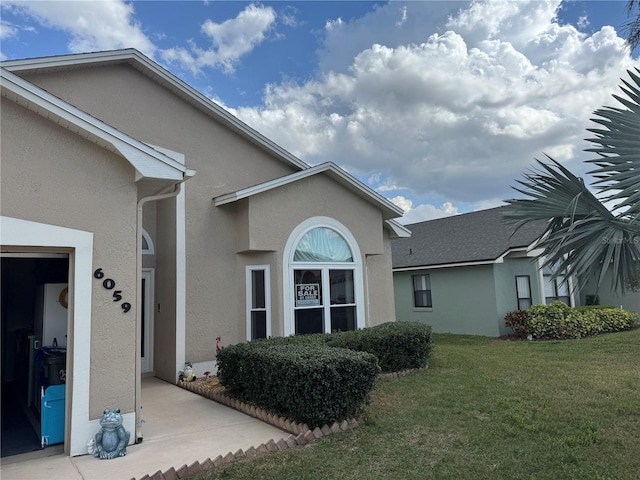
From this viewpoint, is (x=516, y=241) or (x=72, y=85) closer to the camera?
(x=72, y=85)

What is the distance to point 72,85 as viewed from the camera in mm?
9945

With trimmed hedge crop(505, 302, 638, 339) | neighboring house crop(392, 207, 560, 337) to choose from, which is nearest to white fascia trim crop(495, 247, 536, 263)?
neighboring house crop(392, 207, 560, 337)

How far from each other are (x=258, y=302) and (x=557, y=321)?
12.0 m

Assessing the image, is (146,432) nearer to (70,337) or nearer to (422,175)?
(70,337)

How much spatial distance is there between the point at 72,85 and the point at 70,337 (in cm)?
671

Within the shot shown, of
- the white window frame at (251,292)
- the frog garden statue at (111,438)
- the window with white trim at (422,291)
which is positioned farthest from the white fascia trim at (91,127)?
the window with white trim at (422,291)

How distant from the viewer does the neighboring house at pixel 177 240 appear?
622cm

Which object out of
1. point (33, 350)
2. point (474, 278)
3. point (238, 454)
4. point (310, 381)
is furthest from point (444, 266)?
point (33, 350)

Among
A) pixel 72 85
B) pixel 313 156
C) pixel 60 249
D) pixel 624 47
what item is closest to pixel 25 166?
pixel 60 249

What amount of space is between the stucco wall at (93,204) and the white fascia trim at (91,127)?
242 millimetres

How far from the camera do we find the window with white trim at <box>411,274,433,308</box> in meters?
20.5

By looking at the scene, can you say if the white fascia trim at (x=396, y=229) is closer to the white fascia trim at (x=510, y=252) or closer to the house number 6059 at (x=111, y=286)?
the white fascia trim at (x=510, y=252)

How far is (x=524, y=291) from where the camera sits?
60.3 feet

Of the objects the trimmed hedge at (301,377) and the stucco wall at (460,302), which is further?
the stucco wall at (460,302)
